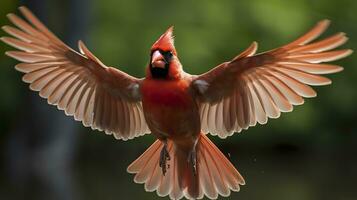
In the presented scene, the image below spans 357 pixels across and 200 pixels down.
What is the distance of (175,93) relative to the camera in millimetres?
6270

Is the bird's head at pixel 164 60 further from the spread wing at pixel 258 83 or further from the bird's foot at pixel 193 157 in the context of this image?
the bird's foot at pixel 193 157

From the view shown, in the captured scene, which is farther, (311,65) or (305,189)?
(305,189)

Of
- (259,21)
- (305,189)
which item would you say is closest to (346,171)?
(305,189)

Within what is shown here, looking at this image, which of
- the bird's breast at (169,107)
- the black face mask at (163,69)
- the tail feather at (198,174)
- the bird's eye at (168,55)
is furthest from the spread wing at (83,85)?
the bird's eye at (168,55)

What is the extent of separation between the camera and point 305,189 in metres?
14.0

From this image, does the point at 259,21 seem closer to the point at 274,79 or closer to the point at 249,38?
the point at 249,38

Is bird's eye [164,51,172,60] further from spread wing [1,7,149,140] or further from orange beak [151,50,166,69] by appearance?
spread wing [1,7,149,140]

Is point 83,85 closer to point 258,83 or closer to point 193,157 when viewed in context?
point 193,157

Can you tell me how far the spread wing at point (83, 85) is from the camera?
6.66m

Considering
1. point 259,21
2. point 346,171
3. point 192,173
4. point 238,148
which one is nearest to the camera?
point 192,173

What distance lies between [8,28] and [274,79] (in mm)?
1802

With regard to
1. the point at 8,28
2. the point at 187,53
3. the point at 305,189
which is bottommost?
the point at 305,189

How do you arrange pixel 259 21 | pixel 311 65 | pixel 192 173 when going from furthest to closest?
pixel 259 21, pixel 192 173, pixel 311 65

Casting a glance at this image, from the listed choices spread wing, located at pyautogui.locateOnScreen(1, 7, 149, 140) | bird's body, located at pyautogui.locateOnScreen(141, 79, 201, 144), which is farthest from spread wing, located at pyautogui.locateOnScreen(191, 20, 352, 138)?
spread wing, located at pyautogui.locateOnScreen(1, 7, 149, 140)
